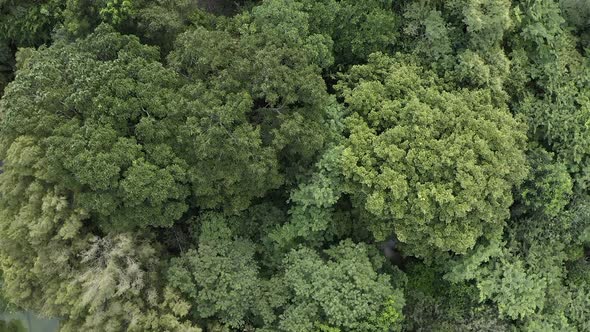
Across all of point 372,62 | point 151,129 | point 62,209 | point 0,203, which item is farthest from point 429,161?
point 0,203

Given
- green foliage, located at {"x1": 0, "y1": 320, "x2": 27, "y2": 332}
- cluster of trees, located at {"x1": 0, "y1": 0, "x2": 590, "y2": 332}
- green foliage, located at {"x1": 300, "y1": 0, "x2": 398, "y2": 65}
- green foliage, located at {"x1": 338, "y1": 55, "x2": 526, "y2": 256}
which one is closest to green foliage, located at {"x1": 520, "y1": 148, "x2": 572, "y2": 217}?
cluster of trees, located at {"x1": 0, "y1": 0, "x2": 590, "y2": 332}

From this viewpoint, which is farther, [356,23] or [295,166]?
[356,23]

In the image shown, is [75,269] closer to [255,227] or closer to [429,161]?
[255,227]

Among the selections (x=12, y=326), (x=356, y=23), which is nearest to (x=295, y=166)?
(x=356, y=23)

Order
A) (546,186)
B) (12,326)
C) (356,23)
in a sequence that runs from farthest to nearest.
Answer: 1. (12,326)
2. (356,23)
3. (546,186)

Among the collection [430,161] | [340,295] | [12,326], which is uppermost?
[430,161]

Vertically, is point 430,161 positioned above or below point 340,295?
above

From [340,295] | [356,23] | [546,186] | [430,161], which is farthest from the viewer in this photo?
[356,23]

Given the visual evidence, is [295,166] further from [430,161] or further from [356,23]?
[356,23]

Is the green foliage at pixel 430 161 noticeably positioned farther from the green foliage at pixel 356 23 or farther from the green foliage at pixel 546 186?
the green foliage at pixel 356 23
